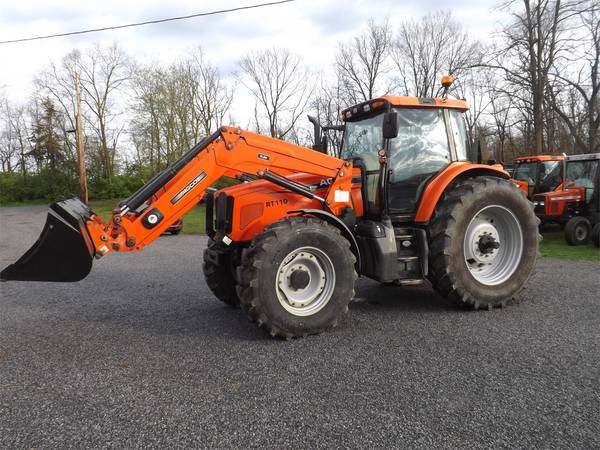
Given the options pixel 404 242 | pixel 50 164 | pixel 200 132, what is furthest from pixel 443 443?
pixel 50 164

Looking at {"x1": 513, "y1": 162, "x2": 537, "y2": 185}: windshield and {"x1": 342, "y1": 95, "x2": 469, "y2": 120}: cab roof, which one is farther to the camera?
{"x1": 513, "y1": 162, "x2": 537, "y2": 185}: windshield

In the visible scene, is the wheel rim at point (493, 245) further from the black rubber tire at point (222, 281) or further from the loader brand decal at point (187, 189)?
the loader brand decal at point (187, 189)

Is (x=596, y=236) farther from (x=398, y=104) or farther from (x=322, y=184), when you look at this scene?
(x=322, y=184)

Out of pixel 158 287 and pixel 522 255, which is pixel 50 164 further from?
pixel 522 255

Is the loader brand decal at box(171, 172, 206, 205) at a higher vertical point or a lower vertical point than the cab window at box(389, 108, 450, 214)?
lower

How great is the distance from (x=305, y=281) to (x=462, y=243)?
1815mm

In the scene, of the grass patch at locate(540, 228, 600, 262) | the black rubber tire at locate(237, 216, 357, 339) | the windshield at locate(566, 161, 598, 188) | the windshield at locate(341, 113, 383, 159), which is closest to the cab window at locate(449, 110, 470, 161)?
the windshield at locate(341, 113, 383, 159)

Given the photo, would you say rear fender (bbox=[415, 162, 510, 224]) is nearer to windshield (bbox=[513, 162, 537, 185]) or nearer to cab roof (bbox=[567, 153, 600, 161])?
cab roof (bbox=[567, 153, 600, 161])

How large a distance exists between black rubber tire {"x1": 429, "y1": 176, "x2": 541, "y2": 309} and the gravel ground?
21 cm

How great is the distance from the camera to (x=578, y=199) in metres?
11.3

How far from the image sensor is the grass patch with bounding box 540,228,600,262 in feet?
28.8

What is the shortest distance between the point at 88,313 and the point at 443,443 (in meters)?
4.27

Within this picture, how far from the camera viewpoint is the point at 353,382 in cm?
309

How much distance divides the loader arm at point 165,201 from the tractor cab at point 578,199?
A: 8856 millimetres
